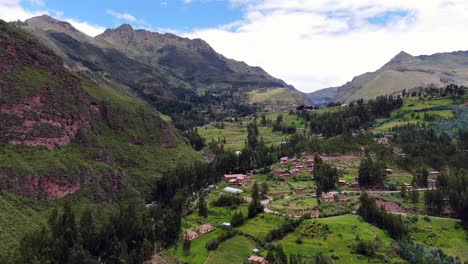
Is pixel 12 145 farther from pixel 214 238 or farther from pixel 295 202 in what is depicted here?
pixel 295 202

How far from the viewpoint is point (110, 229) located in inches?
3012

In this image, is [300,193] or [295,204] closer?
[295,204]

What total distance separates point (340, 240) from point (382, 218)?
13636 mm

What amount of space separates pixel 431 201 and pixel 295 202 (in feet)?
107

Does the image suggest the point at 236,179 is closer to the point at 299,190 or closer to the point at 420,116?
the point at 299,190

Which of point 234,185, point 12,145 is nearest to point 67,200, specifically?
point 12,145

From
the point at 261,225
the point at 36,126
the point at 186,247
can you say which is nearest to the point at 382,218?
the point at 261,225

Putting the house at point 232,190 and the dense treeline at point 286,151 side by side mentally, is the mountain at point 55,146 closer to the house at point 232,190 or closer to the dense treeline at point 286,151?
the dense treeline at point 286,151

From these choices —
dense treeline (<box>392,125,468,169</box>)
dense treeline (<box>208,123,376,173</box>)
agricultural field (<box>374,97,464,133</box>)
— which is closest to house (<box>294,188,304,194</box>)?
dense treeline (<box>208,123,376,173</box>)

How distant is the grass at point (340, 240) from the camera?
74.5 meters

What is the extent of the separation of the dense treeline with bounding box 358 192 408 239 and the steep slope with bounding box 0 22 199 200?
200ft

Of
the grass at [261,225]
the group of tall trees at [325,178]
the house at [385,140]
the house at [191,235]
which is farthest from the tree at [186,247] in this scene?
the house at [385,140]

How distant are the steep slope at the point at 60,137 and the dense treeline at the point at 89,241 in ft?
55.9

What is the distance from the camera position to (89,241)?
74.2 metres
